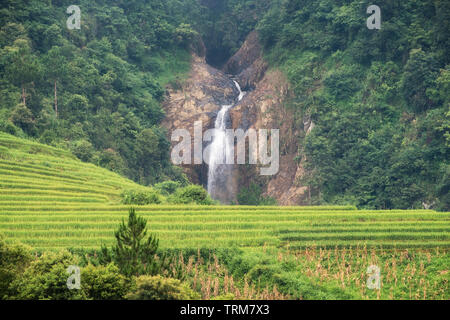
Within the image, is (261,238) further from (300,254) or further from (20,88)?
(20,88)

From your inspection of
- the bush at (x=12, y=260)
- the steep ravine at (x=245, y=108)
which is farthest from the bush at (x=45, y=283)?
the steep ravine at (x=245, y=108)

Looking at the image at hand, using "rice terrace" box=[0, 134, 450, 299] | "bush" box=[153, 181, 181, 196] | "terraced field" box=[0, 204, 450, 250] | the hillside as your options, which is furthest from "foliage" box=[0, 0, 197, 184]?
"terraced field" box=[0, 204, 450, 250]

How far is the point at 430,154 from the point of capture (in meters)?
46.8

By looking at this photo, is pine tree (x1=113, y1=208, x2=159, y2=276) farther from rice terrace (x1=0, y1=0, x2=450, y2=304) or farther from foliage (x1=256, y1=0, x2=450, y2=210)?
foliage (x1=256, y1=0, x2=450, y2=210)

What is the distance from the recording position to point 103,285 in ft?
71.1

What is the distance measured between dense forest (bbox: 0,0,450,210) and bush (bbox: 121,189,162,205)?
11.3m

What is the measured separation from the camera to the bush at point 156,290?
2078 centimetres

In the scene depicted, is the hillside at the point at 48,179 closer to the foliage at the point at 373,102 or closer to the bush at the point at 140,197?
the bush at the point at 140,197

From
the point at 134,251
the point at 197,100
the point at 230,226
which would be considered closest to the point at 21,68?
the point at 197,100

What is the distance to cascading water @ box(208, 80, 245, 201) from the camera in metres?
56.7

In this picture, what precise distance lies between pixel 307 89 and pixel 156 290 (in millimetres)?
37674

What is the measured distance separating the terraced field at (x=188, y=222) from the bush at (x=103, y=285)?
6.35 meters

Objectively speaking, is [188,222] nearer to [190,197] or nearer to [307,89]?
[190,197]

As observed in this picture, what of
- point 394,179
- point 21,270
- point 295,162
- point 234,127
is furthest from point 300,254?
point 234,127
